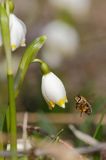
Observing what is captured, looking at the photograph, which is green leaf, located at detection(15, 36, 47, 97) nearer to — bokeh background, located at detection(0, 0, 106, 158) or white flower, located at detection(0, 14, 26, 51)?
white flower, located at detection(0, 14, 26, 51)

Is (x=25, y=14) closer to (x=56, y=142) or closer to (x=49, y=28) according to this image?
(x=49, y=28)

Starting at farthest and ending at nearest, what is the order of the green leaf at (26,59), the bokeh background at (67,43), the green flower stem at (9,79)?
the bokeh background at (67,43), the green leaf at (26,59), the green flower stem at (9,79)

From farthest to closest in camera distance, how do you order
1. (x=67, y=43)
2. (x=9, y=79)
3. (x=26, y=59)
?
(x=67, y=43), (x=26, y=59), (x=9, y=79)

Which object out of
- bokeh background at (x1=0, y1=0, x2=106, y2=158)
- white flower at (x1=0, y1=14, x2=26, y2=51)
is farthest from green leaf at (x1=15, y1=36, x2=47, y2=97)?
bokeh background at (x1=0, y1=0, x2=106, y2=158)

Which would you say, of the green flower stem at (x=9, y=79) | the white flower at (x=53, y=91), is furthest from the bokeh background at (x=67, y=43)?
the green flower stem at (x=9, y=79)

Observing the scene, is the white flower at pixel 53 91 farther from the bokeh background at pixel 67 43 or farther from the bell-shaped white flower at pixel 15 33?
the bokeh background at pixel 67 43

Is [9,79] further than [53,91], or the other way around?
[53,91]

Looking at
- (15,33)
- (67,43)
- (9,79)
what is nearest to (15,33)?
(15,33)

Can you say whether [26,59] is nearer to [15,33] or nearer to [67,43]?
[15,33]
